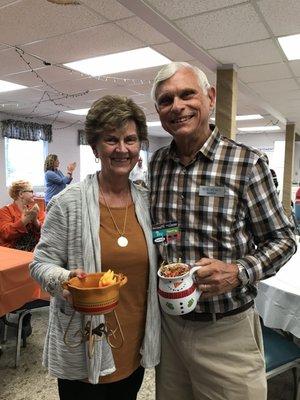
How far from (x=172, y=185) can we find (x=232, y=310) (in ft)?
1.56

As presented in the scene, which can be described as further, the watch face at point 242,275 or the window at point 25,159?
the window at point 25,159

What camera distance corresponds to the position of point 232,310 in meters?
1.18

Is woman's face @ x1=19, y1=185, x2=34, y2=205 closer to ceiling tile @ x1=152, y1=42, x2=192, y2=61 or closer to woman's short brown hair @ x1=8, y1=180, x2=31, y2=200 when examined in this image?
woman's short brown hair @ x1=8, y1=180, x2=31, y2=200

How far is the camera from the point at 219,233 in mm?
1174

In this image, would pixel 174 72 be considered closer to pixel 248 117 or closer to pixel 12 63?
pixel 12 63

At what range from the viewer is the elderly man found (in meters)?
1.15

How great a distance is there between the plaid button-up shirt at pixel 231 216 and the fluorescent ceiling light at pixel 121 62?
304 centimetres

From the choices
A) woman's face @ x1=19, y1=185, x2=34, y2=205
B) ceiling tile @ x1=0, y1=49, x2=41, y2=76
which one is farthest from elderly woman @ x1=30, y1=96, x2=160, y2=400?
ceiling tile @ x1=0, y1=49, x2=41, y2=76

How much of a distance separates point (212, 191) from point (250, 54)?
3305 mm

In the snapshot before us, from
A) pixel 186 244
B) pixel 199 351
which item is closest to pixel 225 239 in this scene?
pixel 186 244

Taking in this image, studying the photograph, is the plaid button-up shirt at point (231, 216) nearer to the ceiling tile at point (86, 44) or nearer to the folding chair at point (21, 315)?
the folding chair at point (21, 315)

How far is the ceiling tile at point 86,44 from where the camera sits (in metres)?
3.37

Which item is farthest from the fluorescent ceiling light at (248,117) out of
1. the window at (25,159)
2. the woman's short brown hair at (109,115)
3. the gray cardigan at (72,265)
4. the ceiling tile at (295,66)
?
the gray cardigan at (72,265)

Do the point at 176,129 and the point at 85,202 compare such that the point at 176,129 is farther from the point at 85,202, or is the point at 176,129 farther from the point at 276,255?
the point at 276,255
